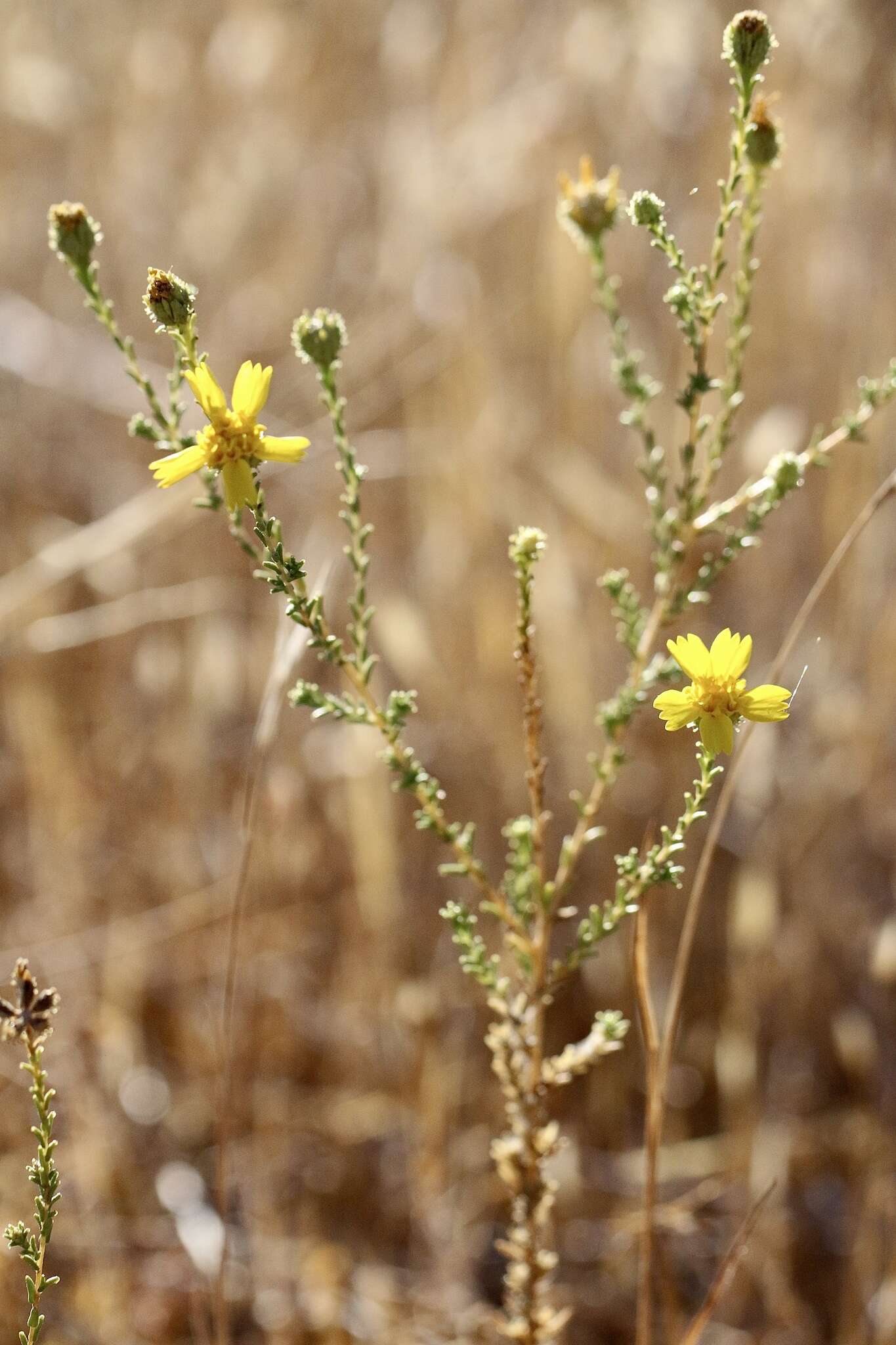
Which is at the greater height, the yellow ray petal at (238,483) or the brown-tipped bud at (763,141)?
the brown-tipped bud at (763,141)

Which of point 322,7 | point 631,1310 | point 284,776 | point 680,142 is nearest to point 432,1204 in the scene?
point 631,1310

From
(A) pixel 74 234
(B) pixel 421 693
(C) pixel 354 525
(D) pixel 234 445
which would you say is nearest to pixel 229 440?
(D) pixel 234 445

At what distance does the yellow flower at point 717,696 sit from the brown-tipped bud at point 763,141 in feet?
1.17

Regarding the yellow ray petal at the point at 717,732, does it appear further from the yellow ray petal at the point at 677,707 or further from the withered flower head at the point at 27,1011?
the withered flower head at the point at 27,1011

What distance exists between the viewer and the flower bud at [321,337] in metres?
0.67

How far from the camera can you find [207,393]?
56 centimetres

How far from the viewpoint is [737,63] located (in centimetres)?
65

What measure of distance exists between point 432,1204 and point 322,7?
7.53ft

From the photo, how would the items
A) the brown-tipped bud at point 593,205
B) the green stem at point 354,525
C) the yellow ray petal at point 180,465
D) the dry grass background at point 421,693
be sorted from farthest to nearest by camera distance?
the dry grass background at point 421,693 < the brown-tipped bud at point 593,205 < the green stem at point 354,525 < the yellow ray petal at point 180,465

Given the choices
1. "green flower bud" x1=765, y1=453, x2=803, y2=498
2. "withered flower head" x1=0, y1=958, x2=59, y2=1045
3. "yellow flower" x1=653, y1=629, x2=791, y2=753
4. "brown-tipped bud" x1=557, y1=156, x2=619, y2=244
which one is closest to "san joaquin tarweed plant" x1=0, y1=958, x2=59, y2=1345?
"withered flower head" x1=0, y1=958, x2=59, y2=1045

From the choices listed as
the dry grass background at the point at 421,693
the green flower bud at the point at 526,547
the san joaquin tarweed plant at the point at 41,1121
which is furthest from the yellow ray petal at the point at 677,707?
the dry grass background at the point at 421,693

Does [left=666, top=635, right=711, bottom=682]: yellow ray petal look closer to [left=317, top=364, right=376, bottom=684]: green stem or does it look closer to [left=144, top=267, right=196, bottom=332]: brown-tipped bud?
[left=317, top=364, right=376, bottom=684]: green stem

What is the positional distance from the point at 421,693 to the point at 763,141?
104 cm

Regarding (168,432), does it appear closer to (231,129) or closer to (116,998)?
(116,998)
